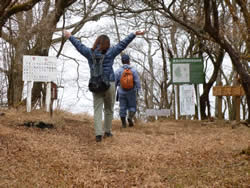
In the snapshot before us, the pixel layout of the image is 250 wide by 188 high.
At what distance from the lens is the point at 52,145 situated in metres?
6.09

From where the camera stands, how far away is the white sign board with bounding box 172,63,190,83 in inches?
515

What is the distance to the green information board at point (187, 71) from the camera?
13047 millimetres

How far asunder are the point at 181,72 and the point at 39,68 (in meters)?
5.42

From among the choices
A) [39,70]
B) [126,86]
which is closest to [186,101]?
[126,86]

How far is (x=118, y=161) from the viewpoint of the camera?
511 centimetres

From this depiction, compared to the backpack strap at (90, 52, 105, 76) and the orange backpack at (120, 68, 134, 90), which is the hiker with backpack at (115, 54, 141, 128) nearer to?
the orange backpack at (120, 68, 134, 90)

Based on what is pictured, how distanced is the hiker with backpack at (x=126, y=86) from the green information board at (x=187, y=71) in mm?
3707

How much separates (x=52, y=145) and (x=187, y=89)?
8103mm

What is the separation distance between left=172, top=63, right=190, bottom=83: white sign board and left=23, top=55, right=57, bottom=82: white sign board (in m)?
4.73

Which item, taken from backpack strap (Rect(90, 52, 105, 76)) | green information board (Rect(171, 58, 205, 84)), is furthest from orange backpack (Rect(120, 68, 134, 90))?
green information board (Rect(171, 58, 205, 84))

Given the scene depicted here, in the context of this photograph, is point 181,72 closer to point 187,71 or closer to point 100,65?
point 187,71

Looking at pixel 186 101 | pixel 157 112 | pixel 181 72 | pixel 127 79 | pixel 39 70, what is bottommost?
pixel 157 112

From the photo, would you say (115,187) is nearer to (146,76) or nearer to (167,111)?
(167,111)

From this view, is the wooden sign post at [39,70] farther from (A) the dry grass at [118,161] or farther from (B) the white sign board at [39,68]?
(A) the dry grass at [118,161]
